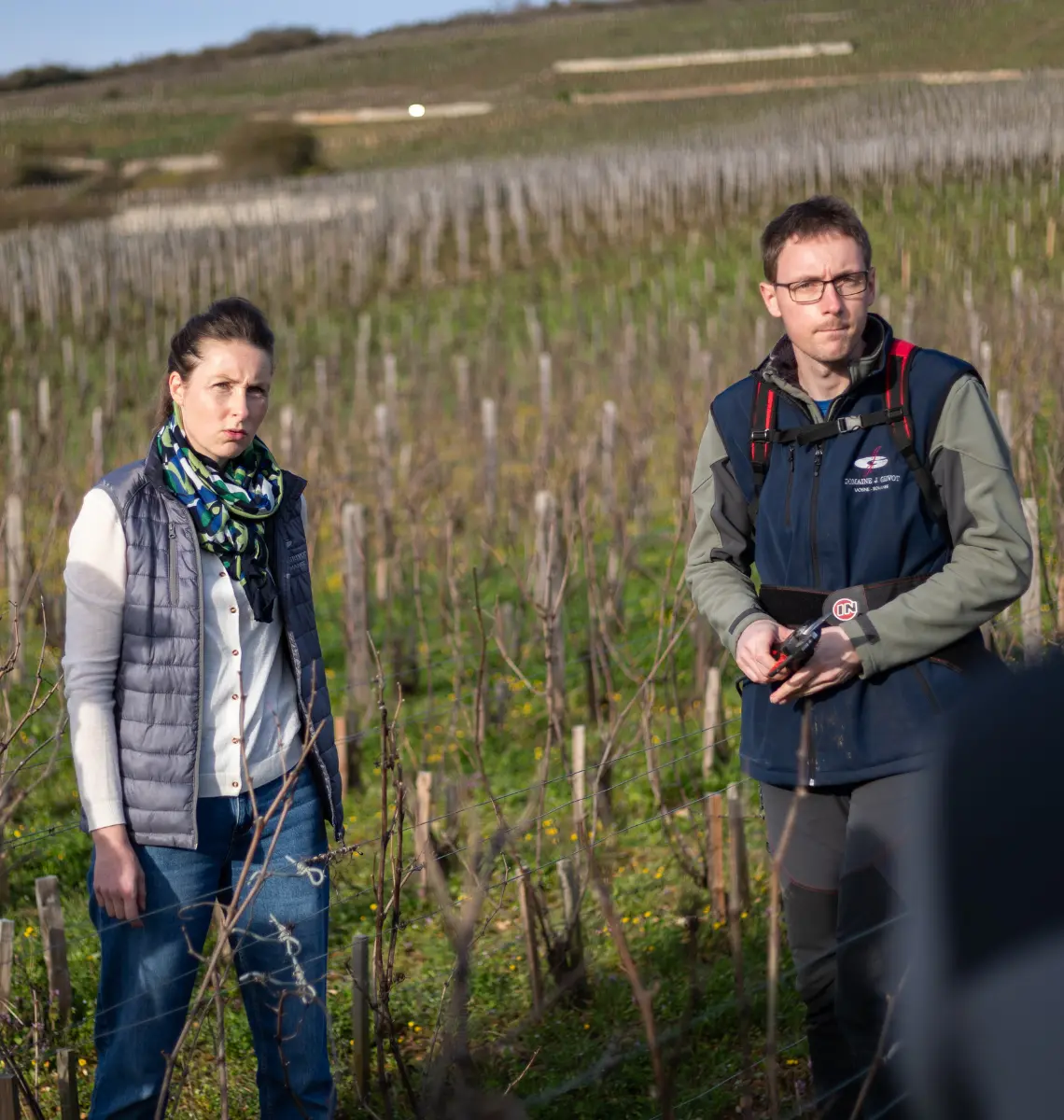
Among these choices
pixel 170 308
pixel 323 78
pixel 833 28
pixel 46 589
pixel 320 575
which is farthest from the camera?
pixel 323 78

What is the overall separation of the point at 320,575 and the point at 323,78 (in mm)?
53743

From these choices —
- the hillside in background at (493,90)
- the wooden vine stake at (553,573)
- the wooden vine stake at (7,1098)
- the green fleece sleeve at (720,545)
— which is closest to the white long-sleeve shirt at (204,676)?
the wooden vine stake at (7,1098)

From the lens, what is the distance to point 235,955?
8.13ft

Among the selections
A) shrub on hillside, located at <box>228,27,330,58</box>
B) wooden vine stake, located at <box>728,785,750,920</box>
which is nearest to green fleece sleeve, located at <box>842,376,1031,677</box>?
wooden vine stake, located at <box>728,785,750,920</box>

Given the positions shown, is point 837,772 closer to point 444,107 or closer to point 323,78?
point 444,107

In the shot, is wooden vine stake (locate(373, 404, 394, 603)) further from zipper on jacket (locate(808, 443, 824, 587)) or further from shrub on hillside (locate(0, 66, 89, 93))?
shrub on hillside (locate(0, 66, 89, 93))

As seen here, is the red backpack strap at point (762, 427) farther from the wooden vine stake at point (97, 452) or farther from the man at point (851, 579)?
the wooden vine stake at point (97, 452)

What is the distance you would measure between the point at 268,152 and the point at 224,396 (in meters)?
41.7

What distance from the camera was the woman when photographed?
2375 millimetres

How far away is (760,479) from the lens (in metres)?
2.49

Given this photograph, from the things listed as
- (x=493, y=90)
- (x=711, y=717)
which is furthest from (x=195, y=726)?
(x=493, y=90)

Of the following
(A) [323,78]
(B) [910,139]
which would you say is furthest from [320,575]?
(A) [323,78]

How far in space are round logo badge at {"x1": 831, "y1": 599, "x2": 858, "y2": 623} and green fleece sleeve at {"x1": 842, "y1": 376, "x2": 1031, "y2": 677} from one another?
0.04 m

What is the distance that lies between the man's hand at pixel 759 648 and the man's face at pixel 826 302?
1.49ft
